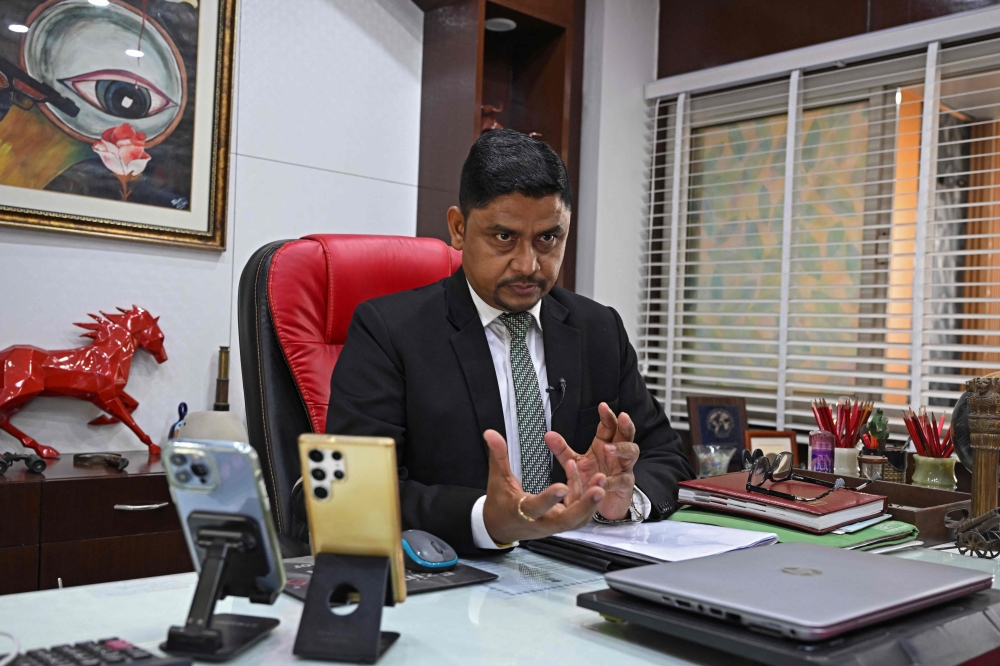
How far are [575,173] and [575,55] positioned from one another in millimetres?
502

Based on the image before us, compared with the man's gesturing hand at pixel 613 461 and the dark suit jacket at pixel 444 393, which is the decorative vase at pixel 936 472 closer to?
the dark suit jacket at pixel 444 393

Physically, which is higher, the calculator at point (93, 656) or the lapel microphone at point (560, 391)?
the lapel microphone at point (560, 391)

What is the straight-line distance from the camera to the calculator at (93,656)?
26.6 inches

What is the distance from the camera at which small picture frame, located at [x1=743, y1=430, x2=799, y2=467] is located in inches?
118

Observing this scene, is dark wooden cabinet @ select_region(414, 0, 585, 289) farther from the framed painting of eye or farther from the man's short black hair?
the man's short black hair

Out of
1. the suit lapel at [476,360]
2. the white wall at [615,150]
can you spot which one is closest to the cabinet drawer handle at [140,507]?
the suit lapel at [476,360]

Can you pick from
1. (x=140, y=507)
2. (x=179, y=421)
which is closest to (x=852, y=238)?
(x=179, y=421)

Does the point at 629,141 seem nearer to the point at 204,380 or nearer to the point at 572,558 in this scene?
the point at 204,380

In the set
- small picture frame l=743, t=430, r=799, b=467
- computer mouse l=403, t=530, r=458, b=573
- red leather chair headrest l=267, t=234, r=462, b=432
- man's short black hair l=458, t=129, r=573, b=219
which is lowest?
small picture frame l=743, t=430, r=799, b=467

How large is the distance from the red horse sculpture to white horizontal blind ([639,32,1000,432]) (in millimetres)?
2181

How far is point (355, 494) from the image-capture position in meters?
0.77

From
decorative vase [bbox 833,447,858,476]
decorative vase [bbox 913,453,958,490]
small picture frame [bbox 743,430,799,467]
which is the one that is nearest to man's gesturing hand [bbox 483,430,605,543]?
decorative vase [bbox 913,453,958,490]

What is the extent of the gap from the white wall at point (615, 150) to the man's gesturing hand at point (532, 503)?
2620 mm

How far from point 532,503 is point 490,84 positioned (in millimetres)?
2834
